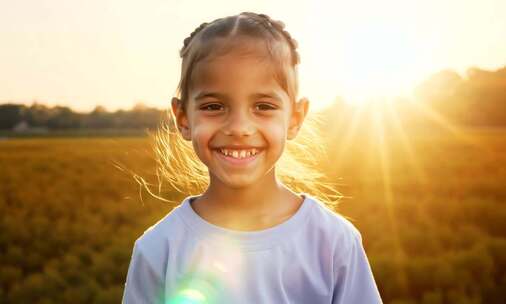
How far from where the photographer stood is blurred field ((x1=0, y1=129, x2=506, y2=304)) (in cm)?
486

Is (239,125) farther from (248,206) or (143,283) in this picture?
(143,283)

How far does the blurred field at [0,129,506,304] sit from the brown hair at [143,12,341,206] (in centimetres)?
32

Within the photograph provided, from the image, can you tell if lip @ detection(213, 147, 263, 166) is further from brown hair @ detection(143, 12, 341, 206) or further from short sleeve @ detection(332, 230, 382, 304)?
short sleeve @ detection(332, 230, 382, 304)

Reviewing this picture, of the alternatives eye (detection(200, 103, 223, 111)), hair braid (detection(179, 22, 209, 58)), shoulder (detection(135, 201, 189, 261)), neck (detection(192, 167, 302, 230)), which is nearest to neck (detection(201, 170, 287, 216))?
neck (detection(192, 167, 302, 230))

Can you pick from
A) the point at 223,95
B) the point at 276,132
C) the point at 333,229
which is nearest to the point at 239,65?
the point at 223,95

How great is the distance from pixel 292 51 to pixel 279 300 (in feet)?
2.12

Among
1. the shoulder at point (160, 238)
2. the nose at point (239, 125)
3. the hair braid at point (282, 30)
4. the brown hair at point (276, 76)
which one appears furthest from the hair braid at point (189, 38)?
the shoulder at point (160, 238)

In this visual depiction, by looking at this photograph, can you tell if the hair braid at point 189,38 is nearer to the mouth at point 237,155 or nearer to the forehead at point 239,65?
the forehead at point 239,65

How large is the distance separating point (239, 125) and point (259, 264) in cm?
36

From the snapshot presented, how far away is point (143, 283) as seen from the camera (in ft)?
6.03

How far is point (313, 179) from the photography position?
2201 mm

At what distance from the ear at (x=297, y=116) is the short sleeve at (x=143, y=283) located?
506mm

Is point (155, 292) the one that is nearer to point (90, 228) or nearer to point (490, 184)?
point (90, 228)

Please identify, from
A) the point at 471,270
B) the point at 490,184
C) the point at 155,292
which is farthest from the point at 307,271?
the point at 490,184
